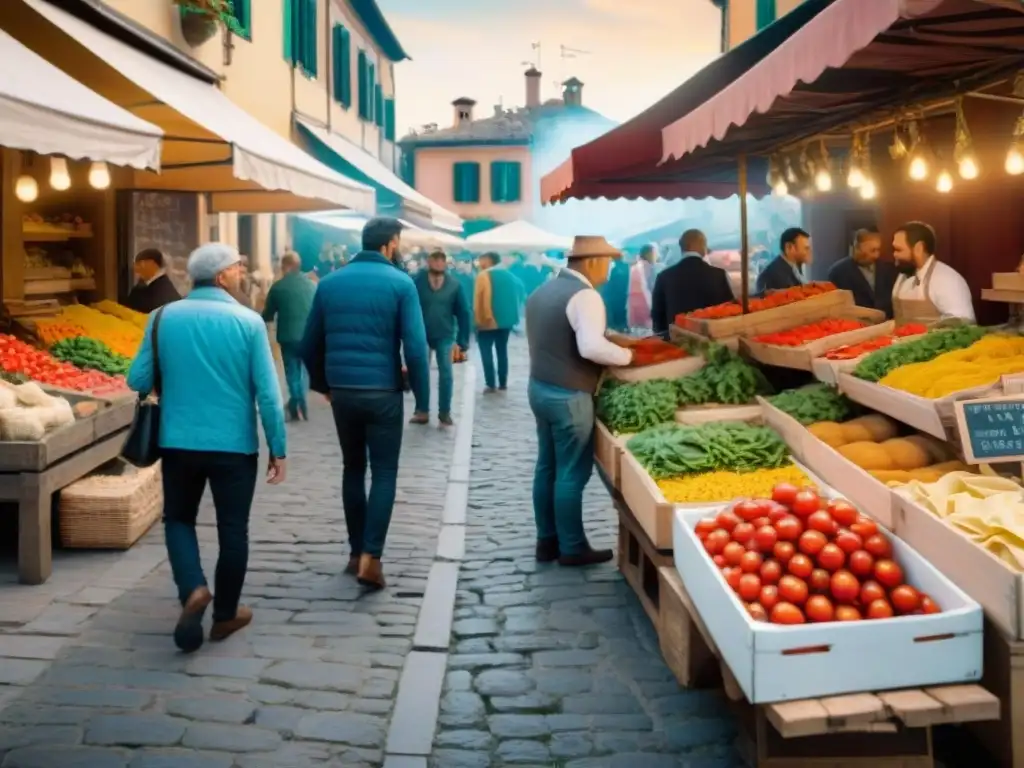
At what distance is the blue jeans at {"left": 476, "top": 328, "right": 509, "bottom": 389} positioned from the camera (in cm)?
1712

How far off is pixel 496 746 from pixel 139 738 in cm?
141

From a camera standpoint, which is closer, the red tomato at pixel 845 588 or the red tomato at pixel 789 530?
the red tomato at pixel 845 588

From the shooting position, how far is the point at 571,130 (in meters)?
53.9

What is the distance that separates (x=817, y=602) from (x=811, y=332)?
4.17 metres

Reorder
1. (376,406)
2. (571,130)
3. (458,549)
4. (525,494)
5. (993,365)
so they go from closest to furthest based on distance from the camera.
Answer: (993,365) < (376,406) < (458,549) < (525,494) < (571,130)

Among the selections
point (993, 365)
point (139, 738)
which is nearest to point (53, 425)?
point (139, 738)

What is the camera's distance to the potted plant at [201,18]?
1429cm

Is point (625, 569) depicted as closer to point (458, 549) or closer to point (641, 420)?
point (641, 420)

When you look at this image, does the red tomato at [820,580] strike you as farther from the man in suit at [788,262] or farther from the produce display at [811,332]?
the man in suit at [788,262]

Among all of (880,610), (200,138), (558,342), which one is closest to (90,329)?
(200,138)

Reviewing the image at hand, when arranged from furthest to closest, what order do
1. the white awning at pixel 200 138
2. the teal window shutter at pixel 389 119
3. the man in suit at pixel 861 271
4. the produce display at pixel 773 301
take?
the teal window shutter at pixel 389 119 → the man in suit at pixel 861 271 → the white awning at pixel 200 138 → the produce display at pixel 773 301

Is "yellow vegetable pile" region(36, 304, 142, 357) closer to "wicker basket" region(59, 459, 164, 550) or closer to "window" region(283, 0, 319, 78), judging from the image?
"wicker basket" region(59, 459, 164, 550)

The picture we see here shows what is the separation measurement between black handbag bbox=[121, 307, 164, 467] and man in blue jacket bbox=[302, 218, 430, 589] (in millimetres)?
1220

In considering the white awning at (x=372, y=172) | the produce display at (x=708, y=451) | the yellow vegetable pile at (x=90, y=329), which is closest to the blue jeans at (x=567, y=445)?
the produce display at (x=708, y=451)
